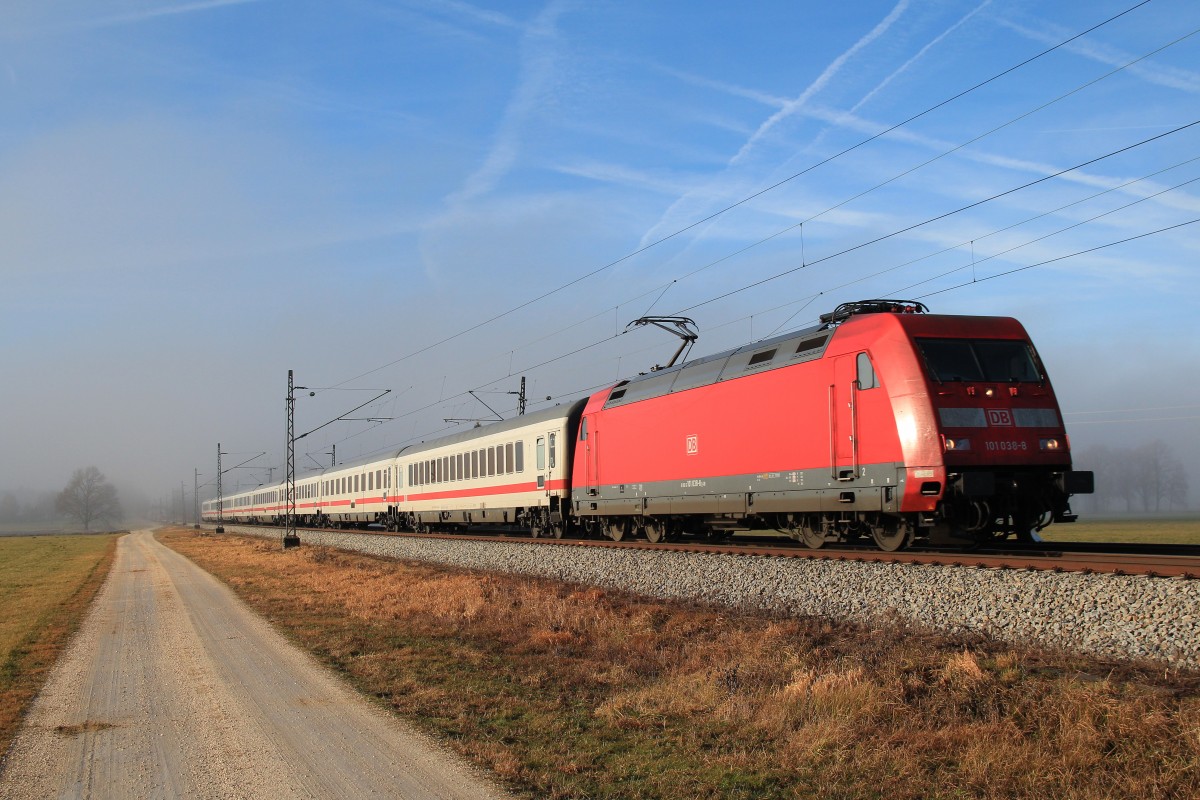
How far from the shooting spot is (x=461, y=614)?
16062 mm

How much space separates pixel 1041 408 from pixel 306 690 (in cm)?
1204

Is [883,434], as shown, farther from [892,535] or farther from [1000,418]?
[892,535]

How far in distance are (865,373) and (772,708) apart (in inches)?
310

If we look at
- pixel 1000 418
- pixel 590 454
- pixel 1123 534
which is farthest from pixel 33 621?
pixel 1123 534

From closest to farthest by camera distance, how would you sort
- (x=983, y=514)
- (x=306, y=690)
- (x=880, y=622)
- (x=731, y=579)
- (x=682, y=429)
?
(x=306, y=690)
(x=880, y=622)
(x=983, y=514)
(x=731, y=579)
(x=682, y=429)

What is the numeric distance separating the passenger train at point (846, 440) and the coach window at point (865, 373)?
3cm

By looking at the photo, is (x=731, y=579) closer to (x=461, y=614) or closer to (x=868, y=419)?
(x=868, y=419)

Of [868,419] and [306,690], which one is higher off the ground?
[868,419]

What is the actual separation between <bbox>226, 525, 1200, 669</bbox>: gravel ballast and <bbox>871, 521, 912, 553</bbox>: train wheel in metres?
1.58

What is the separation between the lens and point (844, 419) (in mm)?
15445

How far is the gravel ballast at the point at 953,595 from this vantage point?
9555mm

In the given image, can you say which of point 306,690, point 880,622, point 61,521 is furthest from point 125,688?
point 61,521

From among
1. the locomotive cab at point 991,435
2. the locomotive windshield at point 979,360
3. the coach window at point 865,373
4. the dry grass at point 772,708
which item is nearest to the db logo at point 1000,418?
the locomotive cab at point 991,435

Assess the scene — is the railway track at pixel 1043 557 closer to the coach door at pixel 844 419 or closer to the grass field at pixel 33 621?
the coach door at pixel 844 419
